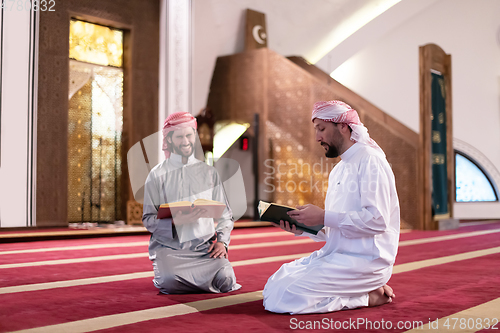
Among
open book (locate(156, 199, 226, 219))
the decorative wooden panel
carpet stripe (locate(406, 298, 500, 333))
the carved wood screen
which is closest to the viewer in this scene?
carpet stripe (locate(406, 298, 500, 333))

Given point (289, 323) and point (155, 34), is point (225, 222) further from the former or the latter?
point (155, 34)

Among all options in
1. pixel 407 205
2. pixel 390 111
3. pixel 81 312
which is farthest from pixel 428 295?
pixel 390 111

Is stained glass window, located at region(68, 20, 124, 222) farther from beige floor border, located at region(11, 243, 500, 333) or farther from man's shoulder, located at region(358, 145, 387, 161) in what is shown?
man's shoulder, located at region(358, 145, 387, 161)

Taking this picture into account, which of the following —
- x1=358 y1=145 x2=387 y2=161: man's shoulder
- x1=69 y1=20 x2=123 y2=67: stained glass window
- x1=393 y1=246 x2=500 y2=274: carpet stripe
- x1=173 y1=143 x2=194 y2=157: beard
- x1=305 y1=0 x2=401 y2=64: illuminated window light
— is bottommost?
x1=393 y1=246 x2=500 y2=274: carpet stripe

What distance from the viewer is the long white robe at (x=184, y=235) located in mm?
2859

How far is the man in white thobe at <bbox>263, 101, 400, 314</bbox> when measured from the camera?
2266 mm

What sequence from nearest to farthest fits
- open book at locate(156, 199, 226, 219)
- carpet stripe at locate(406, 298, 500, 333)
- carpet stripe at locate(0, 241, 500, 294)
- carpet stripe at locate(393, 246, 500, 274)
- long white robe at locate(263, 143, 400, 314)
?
carpet stripe at locate(406, 298, 500, 333) < long white robe at locate(263, 143, 400, 314) < open book at locate(156, 199, 226, 219) < carpet stripe at locate(0, 241, 500, 294) < carpet stripe at locate(393, 246, 500, 274)

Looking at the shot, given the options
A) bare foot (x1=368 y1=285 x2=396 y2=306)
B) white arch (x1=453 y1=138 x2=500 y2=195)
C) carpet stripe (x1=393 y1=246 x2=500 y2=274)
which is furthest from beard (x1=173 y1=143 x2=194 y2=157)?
white arch (x1=453 y1=138 x2=500 y2=195)

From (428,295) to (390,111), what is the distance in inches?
349

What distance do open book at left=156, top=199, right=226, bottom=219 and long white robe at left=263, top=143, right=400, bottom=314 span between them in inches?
17.9

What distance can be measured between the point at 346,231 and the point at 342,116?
50cm

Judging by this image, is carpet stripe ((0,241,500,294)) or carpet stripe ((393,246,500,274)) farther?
carpet stripe ((393,246,500,274))

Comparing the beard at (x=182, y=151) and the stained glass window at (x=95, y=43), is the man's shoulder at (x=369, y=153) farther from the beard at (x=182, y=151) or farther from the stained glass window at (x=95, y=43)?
the stained glass window at (x=95, y=43)

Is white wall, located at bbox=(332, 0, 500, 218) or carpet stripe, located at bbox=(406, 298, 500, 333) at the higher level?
white wall, located at bbox=(332, 0, 500, 218)
